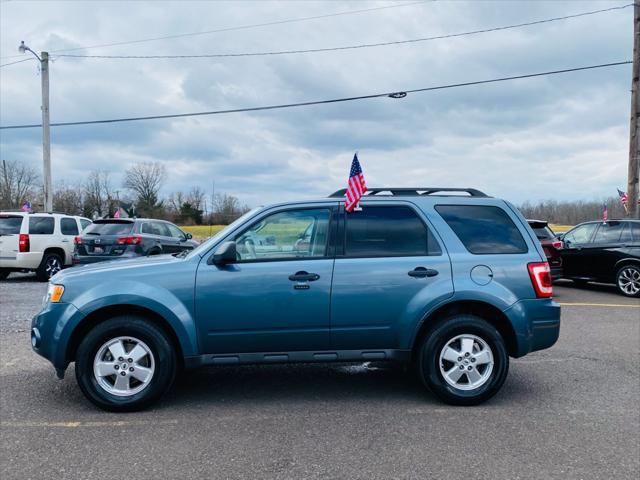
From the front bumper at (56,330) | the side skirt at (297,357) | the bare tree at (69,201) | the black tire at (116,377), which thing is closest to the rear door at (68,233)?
the front bumper at (56,330)

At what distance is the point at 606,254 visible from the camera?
11719 mm

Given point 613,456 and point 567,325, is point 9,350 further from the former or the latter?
point 567,325

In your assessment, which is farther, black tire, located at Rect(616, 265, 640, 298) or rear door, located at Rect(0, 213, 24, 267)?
rear door, located at Rect(0, 213, 24, 267)

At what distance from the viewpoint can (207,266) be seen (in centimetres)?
450

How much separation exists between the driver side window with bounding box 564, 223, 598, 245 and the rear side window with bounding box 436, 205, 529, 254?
8.49 m

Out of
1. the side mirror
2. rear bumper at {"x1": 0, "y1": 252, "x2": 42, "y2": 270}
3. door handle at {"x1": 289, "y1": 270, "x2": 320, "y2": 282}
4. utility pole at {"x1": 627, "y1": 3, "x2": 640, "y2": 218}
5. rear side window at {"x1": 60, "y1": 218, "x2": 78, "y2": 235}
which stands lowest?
rear bumper at {"x1": 0, "y1": 252, "x2": 42, "y2": 270}

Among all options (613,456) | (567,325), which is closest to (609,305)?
(567,325)

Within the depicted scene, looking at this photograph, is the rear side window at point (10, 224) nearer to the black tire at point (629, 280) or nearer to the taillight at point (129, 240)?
the taillight at point (129, 240)

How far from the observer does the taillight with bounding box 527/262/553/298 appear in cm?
470

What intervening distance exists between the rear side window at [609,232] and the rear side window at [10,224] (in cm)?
1385

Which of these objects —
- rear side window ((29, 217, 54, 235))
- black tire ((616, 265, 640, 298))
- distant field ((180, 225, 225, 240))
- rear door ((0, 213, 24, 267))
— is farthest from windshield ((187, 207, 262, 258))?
distant field ((180, 225, 225, 240))

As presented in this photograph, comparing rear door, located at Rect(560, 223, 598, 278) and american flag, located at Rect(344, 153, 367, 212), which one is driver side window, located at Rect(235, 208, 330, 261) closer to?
american flag, located at Rect(344, 153, 367, 212)

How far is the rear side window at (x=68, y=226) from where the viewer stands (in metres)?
14.5

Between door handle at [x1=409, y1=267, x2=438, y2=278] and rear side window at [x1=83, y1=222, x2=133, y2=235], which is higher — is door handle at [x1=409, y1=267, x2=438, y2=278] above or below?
below
